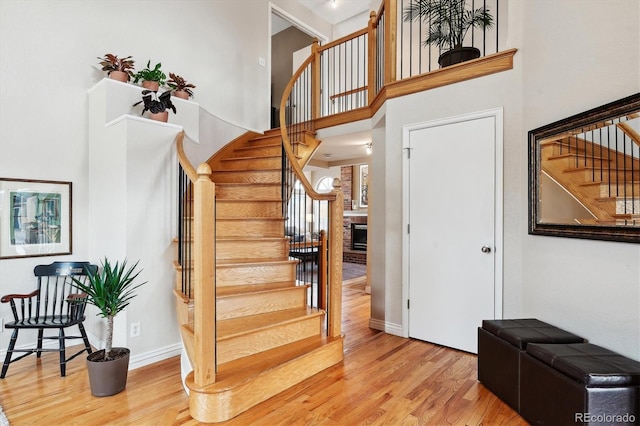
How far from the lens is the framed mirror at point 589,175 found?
1909 millimetres

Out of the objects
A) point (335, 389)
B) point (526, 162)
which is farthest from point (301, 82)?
point (335, 389)

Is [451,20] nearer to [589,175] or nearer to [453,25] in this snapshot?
[453,25]

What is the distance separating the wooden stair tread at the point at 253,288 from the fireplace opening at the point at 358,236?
21.5 feet

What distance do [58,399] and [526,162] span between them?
3908mm

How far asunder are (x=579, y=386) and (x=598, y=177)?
1.28 metres

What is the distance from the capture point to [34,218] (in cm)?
314

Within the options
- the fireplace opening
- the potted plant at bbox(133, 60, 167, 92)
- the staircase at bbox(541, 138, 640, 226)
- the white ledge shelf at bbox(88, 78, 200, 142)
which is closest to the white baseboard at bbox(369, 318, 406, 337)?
the staircase at bbox(541, 138, 640, 226)

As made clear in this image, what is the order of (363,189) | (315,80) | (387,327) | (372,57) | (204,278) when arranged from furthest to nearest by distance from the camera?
(363,189), (315,80), (372,57), (387,327), (204,278)

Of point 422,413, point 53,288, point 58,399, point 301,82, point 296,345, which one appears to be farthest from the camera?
point 301,82

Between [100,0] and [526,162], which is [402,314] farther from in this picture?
[100,0]

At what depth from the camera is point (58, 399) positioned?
7.61 feet

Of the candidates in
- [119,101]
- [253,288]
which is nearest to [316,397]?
[253,288]

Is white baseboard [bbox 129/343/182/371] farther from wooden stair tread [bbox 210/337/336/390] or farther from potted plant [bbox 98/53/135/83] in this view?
potted plant [bbox 98/53/135/83]

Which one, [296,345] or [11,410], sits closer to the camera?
[11,410]
